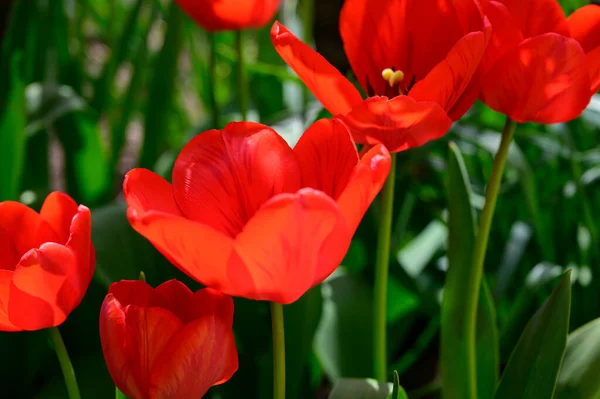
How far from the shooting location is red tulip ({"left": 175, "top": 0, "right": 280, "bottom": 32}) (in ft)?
2.60

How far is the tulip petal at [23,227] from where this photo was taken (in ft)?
1.41

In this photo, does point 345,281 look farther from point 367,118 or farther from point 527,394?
point 367,118

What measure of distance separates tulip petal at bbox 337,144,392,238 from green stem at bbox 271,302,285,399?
6 cm

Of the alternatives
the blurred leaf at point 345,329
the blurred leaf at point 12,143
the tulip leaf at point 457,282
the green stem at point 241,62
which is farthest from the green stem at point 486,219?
the blurred leaf at point 12,143

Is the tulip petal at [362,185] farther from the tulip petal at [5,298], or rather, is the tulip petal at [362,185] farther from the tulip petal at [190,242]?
the tulip petal at [5,298]

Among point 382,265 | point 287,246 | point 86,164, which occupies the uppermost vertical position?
point 287,246

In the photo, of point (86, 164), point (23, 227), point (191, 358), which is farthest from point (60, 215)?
point (86, 164)

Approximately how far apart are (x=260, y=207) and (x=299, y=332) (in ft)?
1.21

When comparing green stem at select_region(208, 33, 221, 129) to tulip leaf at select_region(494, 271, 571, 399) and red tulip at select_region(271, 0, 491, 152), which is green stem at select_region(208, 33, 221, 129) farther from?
tulip leaf at select_region(494, 271, 571, 399)

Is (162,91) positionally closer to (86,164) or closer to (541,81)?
(86,164)

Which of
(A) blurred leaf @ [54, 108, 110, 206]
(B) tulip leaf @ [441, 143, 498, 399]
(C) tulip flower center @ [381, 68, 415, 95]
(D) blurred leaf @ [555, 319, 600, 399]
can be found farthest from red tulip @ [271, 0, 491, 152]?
(A) blurred leaf @ [54, 108, 110, 206]

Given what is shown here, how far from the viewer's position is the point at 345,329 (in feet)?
2.57

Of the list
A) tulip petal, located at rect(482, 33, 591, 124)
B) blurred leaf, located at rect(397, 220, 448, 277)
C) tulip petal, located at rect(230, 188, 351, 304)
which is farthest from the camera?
blurred leaf, located at rect(397, 220, 448, 277)

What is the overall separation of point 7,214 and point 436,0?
0.30 meters
